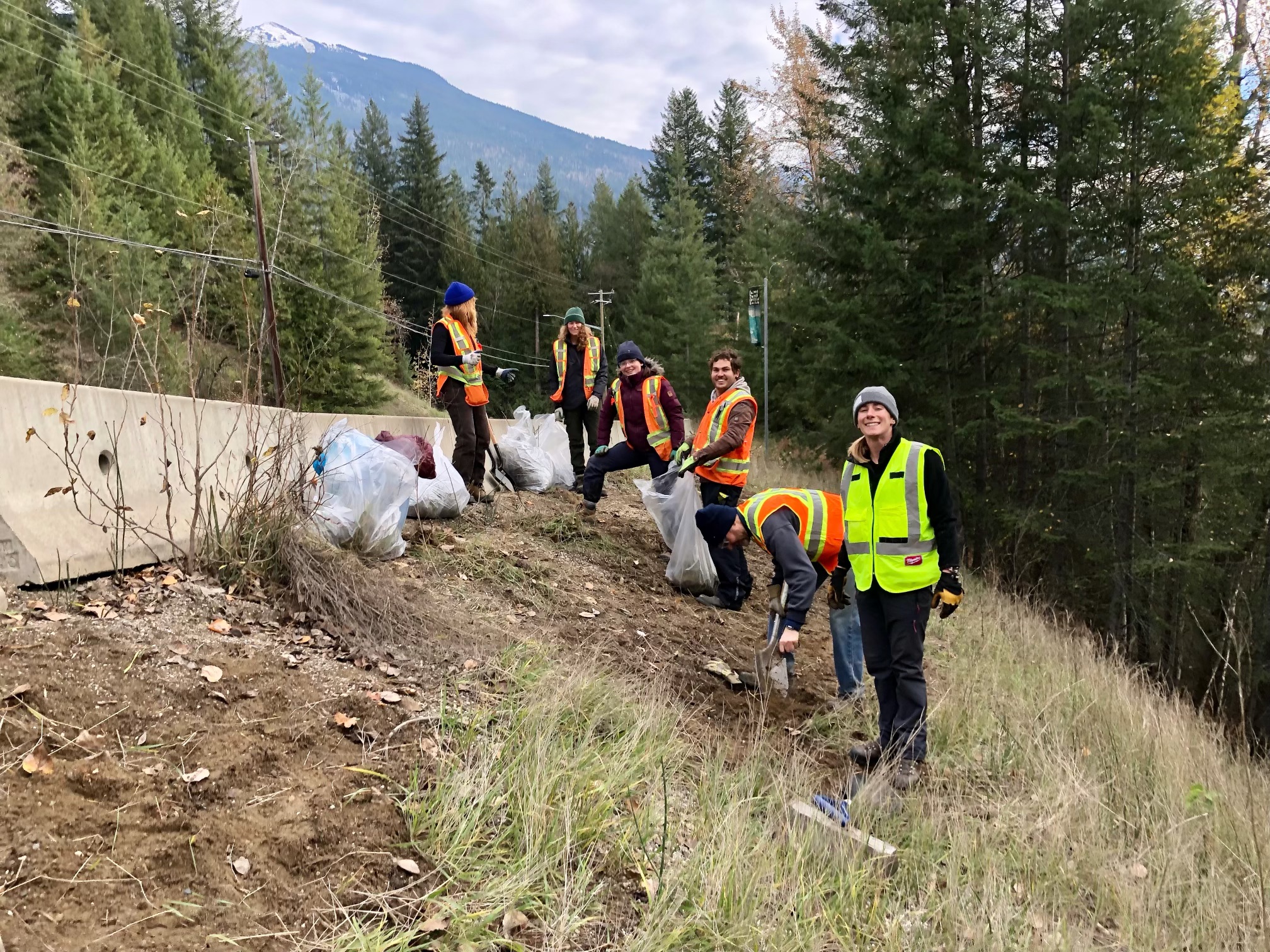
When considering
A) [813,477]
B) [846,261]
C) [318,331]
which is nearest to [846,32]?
[846,261]

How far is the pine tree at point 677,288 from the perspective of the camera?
28.2m

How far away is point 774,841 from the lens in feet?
8.12

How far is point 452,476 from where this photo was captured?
5.52 metres

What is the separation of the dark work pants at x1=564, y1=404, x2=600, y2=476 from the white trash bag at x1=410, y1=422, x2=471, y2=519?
75.3 inches

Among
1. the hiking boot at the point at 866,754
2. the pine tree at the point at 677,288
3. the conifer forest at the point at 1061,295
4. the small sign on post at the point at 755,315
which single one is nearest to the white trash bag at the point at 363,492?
the conifer forest at the point at 1061,295

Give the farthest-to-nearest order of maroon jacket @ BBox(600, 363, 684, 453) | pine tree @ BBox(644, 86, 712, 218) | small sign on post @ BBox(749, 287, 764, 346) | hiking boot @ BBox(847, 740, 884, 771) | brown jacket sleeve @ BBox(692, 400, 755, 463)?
pine tree @ BBox(644, 86, 712, 218) < small sign on post @ BBox(749, 287, 764, 346) < maroon jacket @ BBox(600, 363, 684, 453) < brown jacket sleeve @ BBox(692, 400, 755, 463) < hiking boot @ BBox(847, 740, 884, 771)

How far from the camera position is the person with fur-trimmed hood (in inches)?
234

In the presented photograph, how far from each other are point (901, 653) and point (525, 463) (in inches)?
185

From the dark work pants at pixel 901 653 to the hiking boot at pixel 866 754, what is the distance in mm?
68

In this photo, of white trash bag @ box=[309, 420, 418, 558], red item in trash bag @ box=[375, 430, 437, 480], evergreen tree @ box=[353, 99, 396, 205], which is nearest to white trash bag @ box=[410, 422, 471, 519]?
red item in trash bag @ box=[375, 430, 437, 480]

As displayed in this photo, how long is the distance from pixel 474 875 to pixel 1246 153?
10927 mm

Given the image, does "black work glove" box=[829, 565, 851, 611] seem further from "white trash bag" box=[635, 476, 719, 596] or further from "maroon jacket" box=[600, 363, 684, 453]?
"maroon jacket" box=[600, 363, 684, 453]

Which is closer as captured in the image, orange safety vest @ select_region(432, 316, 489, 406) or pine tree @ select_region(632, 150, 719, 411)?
orange safety vest @ select_region(432, 316, 489, 406)

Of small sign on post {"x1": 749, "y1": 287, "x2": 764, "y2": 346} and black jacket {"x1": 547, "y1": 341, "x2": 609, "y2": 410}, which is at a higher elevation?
small sign on post {"x1": 749, "y1": 287, "x2": 764, "y2": 346}
